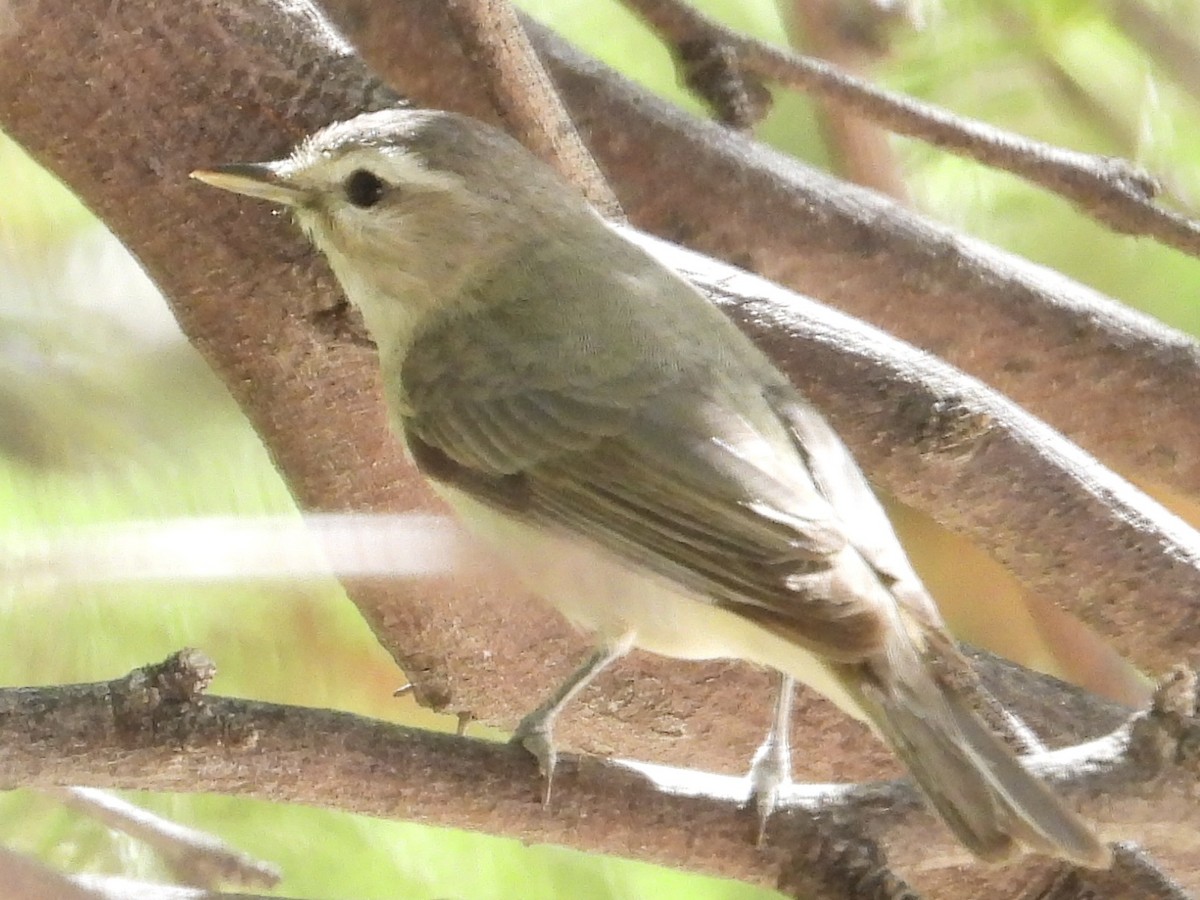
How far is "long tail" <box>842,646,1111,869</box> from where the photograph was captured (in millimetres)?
978

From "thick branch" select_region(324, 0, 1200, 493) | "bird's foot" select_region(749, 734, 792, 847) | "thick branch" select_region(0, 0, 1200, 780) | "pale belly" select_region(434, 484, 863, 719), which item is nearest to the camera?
"bird's foot" select_region(749, 734, 792, 847)

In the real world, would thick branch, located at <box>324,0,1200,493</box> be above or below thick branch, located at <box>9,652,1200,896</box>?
above

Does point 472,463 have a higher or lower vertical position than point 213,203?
lower

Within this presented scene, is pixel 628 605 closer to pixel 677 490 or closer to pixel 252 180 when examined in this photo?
pixel 677 490

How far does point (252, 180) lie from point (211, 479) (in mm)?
627

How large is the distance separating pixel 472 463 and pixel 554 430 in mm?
97

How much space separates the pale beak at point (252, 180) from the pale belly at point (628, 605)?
350 mm

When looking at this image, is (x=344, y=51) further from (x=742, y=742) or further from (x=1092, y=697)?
(x=1092, y=697)

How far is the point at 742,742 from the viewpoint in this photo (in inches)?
63.6

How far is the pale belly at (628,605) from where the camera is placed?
1.21 metres

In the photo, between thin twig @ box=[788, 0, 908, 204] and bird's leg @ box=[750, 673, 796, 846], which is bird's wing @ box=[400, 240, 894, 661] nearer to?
bird's leg @ box=[750, 673, 796, 846]

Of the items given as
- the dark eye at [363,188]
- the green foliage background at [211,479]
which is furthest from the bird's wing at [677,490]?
the green foliage background at [211,479]

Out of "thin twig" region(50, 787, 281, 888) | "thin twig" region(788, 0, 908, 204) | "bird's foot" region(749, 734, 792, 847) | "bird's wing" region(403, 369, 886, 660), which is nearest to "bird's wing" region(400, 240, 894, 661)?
"bird's wing" region(403, 369, 886, 660)

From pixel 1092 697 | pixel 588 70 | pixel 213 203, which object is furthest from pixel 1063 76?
pixel 213 203
